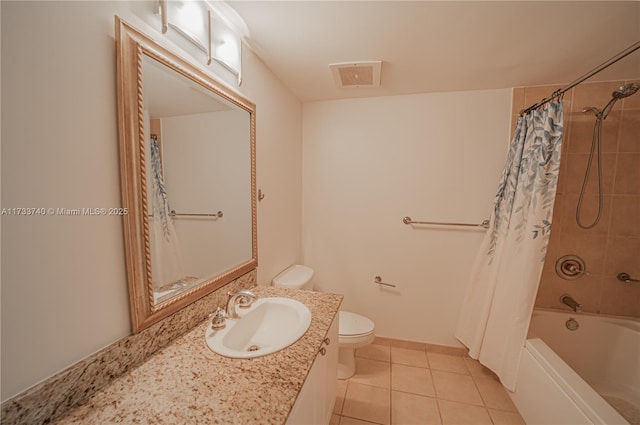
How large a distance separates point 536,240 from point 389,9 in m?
1.56

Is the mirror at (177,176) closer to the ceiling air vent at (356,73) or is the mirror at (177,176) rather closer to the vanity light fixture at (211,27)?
the vanity light fixture at (211,27)

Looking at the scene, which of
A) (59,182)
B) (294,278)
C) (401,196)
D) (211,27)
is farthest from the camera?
(401,196)

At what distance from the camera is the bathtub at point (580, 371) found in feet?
3.75

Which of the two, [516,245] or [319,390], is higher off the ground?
[516,245]

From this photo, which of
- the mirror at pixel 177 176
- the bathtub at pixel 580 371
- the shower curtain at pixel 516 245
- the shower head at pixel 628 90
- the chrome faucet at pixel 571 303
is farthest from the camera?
the chrome faucet at pixel 571 303

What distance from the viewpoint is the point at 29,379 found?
1.81ft

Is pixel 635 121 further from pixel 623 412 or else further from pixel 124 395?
pixel 124 395

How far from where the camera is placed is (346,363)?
1.82m

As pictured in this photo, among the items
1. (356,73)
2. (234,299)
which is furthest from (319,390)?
(356,73)

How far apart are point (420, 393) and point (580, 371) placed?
3.79 feet

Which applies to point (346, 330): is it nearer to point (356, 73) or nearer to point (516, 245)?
point (516, 245)

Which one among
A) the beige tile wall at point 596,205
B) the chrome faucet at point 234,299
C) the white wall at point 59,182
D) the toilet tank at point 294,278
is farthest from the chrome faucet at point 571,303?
the white wall at point 59,182

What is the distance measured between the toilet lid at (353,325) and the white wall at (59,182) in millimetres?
1323

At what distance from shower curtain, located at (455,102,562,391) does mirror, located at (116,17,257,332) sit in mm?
1717
